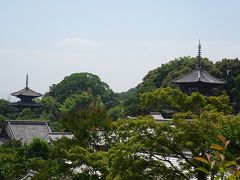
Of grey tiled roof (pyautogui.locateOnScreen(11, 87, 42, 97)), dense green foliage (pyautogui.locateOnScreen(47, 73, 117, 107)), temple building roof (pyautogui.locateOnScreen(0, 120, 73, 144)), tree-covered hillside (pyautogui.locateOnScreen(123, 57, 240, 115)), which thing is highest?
tree-covered hillside (pyautogui.locateOnScreen(123, 57, 240, 115))

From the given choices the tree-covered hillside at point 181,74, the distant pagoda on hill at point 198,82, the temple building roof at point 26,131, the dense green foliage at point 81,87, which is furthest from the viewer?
the dense green foliage at point 81,87

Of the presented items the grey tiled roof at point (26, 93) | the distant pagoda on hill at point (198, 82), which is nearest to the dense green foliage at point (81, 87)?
the grey tiled roof at point (26, 93)

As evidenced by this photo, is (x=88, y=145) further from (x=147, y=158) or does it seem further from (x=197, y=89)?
(x=197, y=89)

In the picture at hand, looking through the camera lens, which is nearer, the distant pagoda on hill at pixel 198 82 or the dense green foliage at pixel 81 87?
the distant pagoda on hill at pixel 198 82

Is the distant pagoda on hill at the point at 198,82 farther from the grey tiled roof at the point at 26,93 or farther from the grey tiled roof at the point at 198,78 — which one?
the grey tiled roof at the point at 26,93

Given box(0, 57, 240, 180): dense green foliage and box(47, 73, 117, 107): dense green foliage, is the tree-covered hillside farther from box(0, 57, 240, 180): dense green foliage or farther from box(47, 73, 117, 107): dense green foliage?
box(0, 57, 240, 180): dense green foliage

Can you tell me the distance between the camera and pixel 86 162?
585 inches

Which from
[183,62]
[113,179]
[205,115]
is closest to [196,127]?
[205,115]

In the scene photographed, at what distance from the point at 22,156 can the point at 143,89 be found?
35.2m

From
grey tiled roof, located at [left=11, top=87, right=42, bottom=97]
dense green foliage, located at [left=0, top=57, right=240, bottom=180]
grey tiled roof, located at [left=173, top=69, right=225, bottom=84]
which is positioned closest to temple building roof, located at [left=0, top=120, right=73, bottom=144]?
→ dense green foliage, located at [left=0, top=57, right=240, bottom=180]

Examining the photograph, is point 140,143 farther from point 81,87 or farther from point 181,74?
point 81,87

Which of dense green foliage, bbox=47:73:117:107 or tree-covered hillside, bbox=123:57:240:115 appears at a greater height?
tree-covered hillside, bbox=123:57:240:115

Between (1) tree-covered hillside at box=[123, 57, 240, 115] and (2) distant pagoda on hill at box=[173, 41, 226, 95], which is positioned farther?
(1) tree-covered hillside at box=[123, 57, 240, 115]

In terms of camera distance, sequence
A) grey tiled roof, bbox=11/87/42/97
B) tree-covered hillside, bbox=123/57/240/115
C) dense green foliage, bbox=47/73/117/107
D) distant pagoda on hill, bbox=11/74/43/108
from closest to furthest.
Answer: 1. tree-covered hillside, bbox=123/57/240/115
2. distant pagoda on hill, bbox=11/74/43/108
3. grey tiled roof, bbox=11/87/42/97
4. dense green foliage, bbox=47/73/117/107
